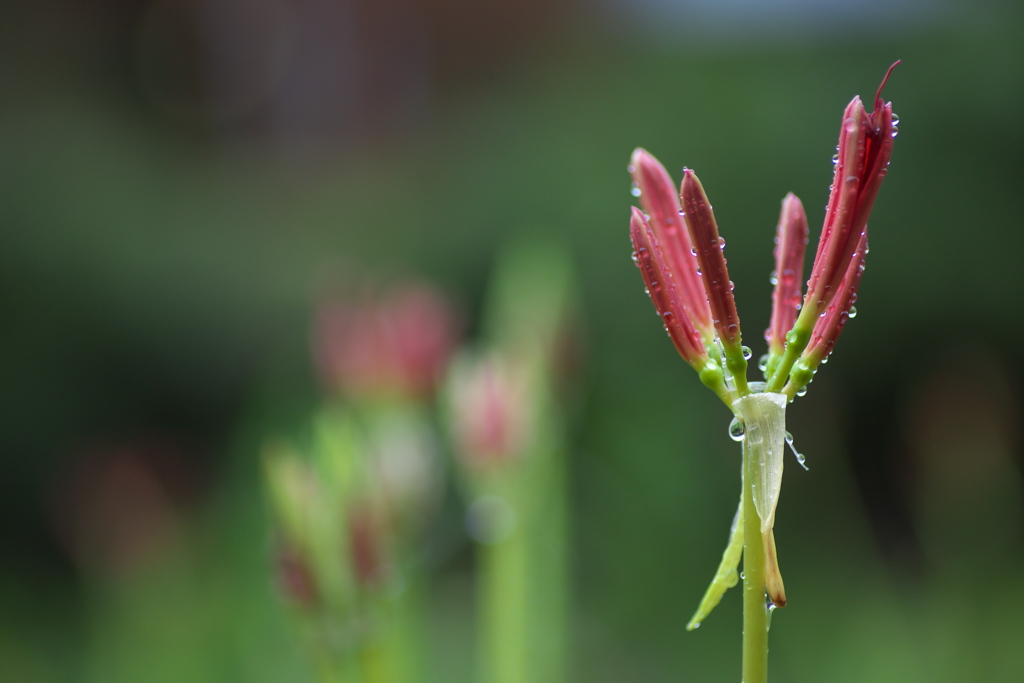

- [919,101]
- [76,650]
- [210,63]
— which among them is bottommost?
[76,650]

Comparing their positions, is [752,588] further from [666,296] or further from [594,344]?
[594,344]

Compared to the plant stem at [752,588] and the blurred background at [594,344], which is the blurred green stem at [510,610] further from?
the blurred background at [594,344]

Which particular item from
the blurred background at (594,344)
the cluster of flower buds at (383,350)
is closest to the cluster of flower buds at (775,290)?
the cluster of flower buds at (383,350)

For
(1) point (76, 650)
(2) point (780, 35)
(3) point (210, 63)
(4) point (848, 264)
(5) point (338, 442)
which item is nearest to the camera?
(4) point (848, 264)

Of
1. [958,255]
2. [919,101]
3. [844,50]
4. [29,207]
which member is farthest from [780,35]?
[29,207]

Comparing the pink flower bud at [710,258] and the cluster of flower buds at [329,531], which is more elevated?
the pink flower bud at [710,258]

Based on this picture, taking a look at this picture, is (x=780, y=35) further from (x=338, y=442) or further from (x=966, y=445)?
(x=338, y=442)

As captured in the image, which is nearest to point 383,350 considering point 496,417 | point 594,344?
point 496,417
